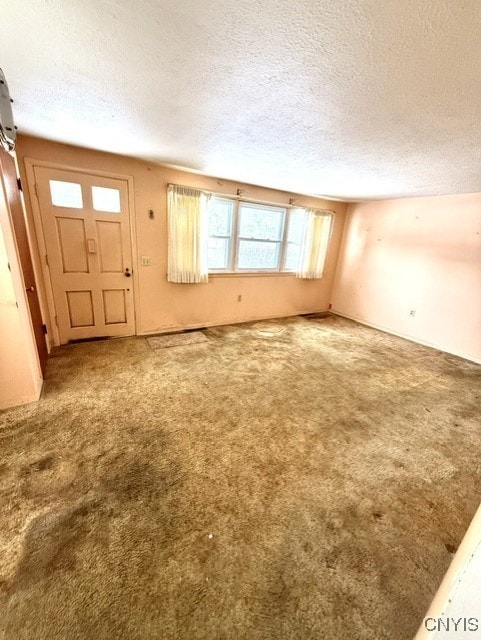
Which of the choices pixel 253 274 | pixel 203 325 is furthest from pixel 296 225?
pixel 203 325

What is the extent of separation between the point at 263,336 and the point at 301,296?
5.52 feet

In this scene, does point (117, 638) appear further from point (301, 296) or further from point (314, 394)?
point (301, 296)

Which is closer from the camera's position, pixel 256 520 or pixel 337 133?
pixel 256 520

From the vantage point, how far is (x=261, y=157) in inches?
107

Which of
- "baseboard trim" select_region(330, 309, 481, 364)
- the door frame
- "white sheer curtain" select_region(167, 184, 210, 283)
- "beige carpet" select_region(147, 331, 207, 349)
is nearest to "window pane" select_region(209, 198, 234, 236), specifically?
"white sheer curtain" select_region(167, 184, 210, 283)

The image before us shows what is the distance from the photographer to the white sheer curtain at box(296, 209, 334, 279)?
4746mm

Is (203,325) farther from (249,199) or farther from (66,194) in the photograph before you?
(66,194)

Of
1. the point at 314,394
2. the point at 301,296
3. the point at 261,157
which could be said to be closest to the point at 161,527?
the point at 314,394

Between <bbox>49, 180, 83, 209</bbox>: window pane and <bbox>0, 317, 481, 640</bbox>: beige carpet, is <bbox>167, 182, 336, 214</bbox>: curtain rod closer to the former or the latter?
<bbox>49, 180, 83, 209</bbox>: window pane

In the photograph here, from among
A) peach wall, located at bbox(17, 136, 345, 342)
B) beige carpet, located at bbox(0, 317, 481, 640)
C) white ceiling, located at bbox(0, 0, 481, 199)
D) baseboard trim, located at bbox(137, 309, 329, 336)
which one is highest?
white ceiling, located at bbox(0, 0, 481, 199)

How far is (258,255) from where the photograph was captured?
4.55m

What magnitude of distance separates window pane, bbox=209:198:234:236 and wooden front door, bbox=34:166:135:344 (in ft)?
4.09

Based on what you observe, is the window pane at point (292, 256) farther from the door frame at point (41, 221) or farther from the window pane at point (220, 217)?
the door frame at point (41, 221)

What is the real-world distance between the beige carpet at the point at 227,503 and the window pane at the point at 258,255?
2299 mm
